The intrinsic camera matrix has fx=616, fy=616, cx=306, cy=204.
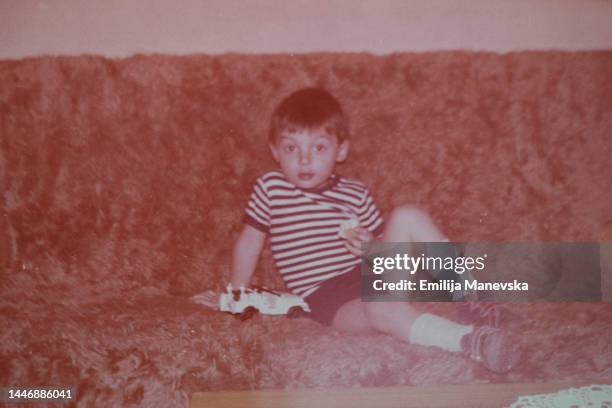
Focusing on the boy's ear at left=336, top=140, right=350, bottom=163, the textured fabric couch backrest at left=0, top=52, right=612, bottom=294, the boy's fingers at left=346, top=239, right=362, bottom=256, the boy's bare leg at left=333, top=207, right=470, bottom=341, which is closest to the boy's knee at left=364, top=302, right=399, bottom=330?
the boy's bare leg at left=333, top=207, right=470, bottom=341

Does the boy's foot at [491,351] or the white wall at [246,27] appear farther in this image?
the white wall at [246,27]

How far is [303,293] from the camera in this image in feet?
4.55

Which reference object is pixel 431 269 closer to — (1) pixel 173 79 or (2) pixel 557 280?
(2) pixel 557 280

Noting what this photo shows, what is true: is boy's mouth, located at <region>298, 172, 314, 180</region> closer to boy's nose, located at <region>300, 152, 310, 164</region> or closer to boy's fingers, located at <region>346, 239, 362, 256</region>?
boy's nose, located at <region>300, 152, 310, 164</region>

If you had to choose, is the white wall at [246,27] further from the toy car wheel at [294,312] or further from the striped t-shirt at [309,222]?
the toy car wheel at [294,312]

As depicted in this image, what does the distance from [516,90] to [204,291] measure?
864 millimetres

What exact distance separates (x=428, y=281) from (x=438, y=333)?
4.7 inches

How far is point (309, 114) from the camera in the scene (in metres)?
1.41

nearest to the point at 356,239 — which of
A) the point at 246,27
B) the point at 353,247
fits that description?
the point at 353,247

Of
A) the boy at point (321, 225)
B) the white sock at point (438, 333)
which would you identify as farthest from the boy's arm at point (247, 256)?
the white sock at point (438, 333)

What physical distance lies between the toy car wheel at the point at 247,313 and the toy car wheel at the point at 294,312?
2.9 inches

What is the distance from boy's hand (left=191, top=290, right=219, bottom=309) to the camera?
1.39 m

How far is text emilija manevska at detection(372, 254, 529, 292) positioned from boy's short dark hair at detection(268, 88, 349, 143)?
30cm

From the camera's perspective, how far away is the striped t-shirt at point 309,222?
138cm
